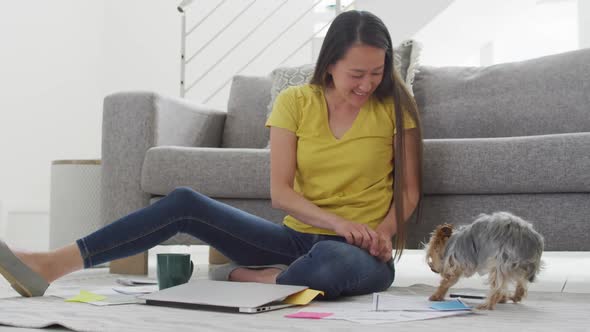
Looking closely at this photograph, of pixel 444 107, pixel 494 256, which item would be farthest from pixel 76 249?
pixel 444 107

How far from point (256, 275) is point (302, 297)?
275mm

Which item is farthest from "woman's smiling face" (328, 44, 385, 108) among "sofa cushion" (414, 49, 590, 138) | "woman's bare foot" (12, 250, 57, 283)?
"sofa cushion" (414, 49, 590, 138)

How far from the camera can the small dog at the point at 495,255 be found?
1.47 m

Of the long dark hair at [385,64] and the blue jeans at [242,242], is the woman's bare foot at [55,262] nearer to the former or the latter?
the blue jeans at [242,242]

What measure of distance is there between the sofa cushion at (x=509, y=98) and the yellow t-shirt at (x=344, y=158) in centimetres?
83

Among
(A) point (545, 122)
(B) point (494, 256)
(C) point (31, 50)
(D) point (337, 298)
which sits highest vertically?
(C) point (31, 50)

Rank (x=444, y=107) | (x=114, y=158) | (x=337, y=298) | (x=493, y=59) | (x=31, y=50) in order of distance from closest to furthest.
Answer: (x=337, y=298), (x=114, y=158), (x=444, y=107), (x=31, y=50), (x=493, y=59)

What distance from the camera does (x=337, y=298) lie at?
165 cm

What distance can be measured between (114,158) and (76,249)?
2.47 ft

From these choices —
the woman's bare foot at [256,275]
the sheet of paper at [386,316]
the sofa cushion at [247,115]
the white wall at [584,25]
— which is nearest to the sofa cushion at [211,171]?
the woman's bare foot at [256,275]

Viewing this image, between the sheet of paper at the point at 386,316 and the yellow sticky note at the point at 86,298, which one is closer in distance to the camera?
the sheet of paper at the point at 386,316

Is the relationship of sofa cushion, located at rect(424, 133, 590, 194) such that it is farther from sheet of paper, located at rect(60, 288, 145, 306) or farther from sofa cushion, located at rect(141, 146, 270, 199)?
sheet of paper, located at rect(60, 288, 145, 306)

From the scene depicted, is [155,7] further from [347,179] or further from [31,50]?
[347,179]

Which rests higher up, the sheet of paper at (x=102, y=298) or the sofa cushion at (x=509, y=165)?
the sofa cushion at (x=509, y=165)
